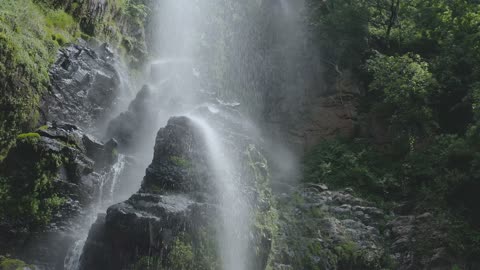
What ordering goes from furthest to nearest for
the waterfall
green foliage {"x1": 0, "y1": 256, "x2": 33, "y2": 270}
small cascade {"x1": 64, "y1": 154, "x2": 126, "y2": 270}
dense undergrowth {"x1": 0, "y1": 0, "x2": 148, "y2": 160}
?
dense undergrowth {"x1": 0, "y1": 0, "x2": 148, "y2": 160} < the waterfall < small cascade {"x1": 64, "y1": 154, "x2": 126, "y2": 270} < green foliage {"x1": 0, "y1": 256, "x2": 33, "y2": 270}

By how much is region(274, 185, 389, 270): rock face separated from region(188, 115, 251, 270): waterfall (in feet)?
4.74

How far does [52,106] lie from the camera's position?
1612 centimetres

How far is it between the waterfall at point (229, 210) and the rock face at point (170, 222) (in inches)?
12.4

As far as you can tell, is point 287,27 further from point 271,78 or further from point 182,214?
point 182,214

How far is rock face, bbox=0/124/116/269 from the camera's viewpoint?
1264 cm

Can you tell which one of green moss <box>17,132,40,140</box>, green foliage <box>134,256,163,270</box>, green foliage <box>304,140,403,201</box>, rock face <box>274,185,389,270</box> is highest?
green foliage <box>304,140,403,201</box>

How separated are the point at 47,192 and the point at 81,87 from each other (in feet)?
19.0

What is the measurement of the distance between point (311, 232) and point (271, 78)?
435 inches

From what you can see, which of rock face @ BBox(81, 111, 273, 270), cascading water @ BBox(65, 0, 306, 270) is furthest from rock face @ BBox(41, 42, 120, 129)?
rock face @ BBox(81, 111, 273, 270)

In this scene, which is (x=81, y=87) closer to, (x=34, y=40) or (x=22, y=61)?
(x=34, y=40)

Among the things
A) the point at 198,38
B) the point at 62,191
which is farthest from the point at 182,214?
the point at 198,38

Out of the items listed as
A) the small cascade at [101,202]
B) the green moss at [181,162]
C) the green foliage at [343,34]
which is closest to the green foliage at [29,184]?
the small cascade at [101,202]

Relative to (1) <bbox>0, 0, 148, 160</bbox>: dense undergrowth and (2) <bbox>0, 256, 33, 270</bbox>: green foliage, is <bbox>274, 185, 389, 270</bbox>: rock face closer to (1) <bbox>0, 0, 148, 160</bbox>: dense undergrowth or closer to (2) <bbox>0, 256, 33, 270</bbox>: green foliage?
(2) <bbox>0, 256, 33, 270</bbox>: green foliage

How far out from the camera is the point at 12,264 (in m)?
11.6
